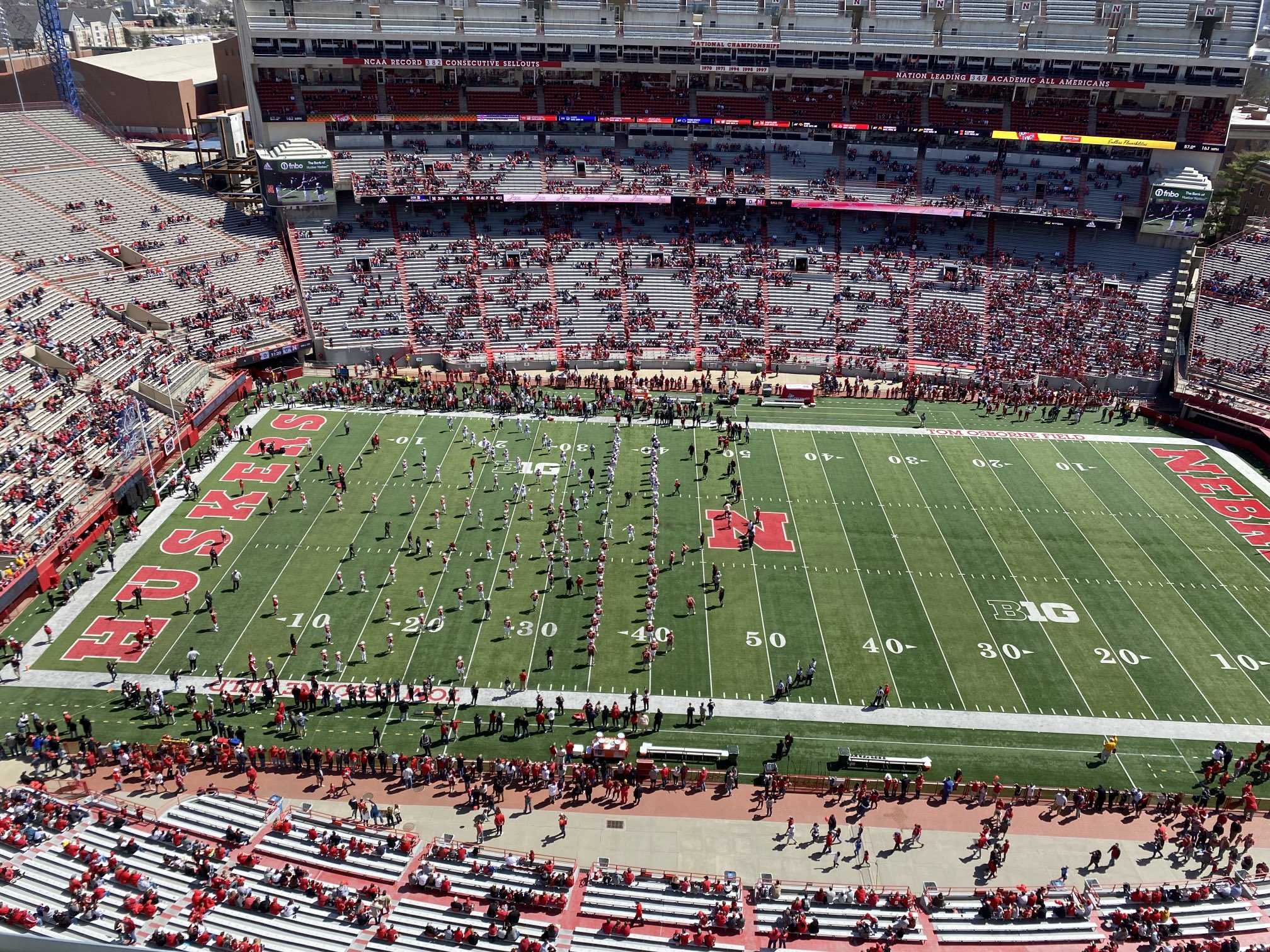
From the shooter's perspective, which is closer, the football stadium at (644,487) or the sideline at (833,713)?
the football stadium at (644,487)

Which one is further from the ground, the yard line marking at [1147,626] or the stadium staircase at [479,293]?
the stadium staircase at [479,293]

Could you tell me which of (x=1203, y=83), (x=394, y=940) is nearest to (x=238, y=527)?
(x=394, y=940)

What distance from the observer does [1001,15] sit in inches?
2462

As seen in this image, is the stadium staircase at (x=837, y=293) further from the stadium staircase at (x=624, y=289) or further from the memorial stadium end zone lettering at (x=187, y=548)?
the memorial stadium end zone lettering at (x=187, y=548)

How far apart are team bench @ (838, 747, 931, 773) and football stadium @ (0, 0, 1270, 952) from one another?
11 cm

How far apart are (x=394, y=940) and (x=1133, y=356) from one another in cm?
4771

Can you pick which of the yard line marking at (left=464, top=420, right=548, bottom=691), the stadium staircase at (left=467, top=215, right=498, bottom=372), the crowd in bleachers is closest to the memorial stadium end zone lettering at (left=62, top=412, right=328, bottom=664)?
the yard line marking at (left=464, top=420, right=548, bottom=691)

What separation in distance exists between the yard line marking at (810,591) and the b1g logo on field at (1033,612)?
6111 mm

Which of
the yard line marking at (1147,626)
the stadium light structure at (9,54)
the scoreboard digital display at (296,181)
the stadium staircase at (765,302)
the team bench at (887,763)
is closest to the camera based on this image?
the team bench at (887,763)

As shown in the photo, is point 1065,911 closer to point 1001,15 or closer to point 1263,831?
point 1263,831

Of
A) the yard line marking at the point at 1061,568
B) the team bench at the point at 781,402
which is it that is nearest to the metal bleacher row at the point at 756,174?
the team bench at the point at 781,402

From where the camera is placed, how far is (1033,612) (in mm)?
33875

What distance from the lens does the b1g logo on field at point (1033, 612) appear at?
33438 mm

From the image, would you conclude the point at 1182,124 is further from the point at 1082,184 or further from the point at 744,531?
the point at 744,531
